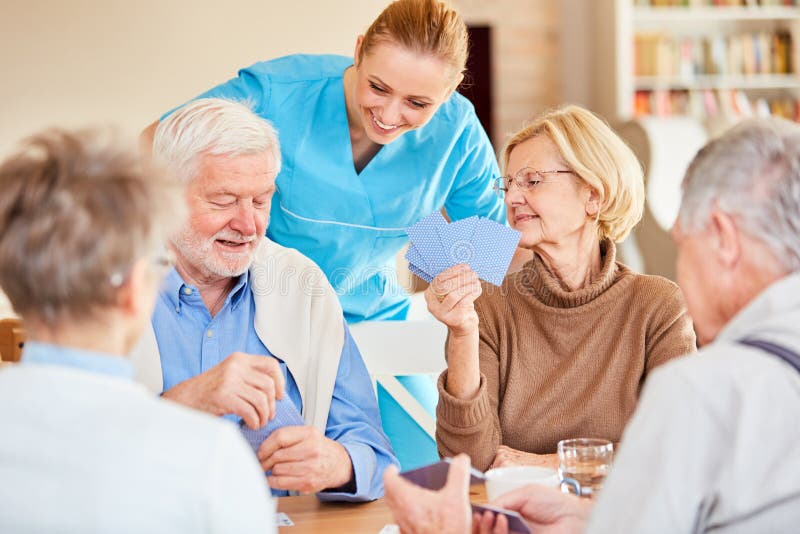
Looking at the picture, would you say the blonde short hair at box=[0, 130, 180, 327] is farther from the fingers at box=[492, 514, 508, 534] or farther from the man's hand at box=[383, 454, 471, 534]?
the fingers at box=[492, 514, 508, 534]

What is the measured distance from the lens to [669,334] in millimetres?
1958

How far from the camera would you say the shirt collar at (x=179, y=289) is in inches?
72.8

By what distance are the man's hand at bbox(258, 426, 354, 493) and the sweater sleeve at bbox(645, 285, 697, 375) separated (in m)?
0.72

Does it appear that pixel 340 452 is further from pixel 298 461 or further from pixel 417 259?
pixel 417 259

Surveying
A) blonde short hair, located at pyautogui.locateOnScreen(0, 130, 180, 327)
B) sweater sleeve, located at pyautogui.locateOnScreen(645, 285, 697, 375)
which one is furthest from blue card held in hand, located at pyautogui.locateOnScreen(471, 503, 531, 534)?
sweater sleeve, located at pyautogui.locateOnScreen(645, 285, 697, 375)

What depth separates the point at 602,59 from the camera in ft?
24.1

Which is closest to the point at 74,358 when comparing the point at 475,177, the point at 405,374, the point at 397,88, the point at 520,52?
the point at 397,88

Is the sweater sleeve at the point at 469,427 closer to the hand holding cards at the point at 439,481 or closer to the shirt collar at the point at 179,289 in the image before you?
the shirt collar at the point at 179,289

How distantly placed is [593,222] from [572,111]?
0.25 metres

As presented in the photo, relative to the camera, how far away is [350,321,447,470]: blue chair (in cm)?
245

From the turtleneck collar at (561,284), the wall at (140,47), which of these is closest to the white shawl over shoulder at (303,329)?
the turtleneck collar at (561,284)

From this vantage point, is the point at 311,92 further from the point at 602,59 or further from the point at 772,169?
the point at 602,59

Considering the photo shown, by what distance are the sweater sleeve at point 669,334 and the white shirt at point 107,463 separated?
122 centimetres

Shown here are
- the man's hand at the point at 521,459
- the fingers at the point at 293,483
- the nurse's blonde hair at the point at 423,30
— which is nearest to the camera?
the fingers at the point at 293,483
